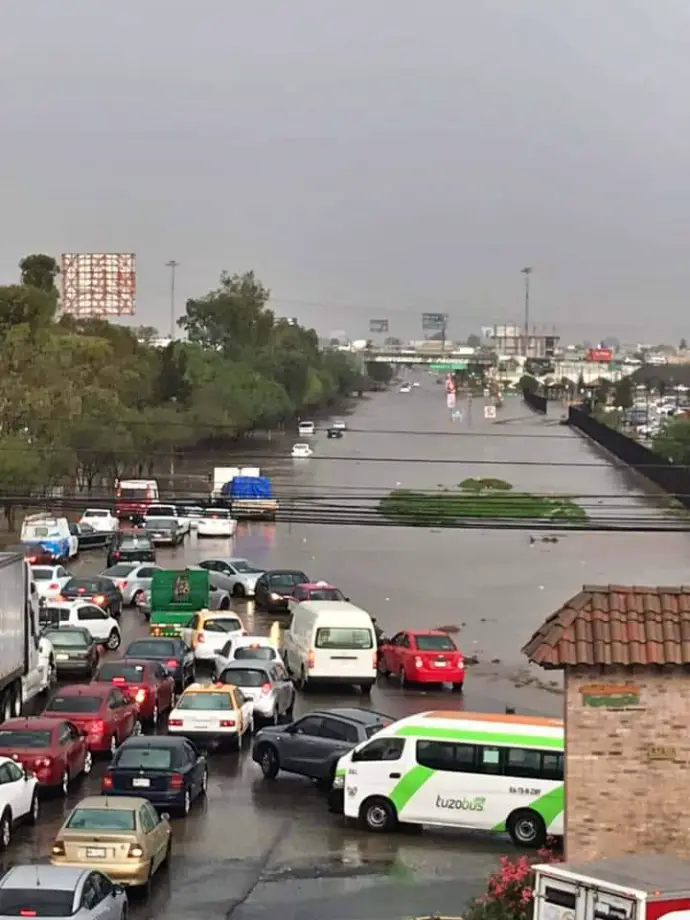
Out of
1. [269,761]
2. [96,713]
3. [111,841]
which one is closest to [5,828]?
[111,841]

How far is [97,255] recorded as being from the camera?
5620 inches

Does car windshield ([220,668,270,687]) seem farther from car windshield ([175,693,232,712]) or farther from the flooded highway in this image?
car windshield ([175,693,232,712])

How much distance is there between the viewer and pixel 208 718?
23.6 m

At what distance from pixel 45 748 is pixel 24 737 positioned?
307 millimetres

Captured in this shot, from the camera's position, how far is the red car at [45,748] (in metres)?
20.0

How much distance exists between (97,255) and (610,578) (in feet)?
324

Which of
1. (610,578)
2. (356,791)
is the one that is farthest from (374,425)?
(356,791)

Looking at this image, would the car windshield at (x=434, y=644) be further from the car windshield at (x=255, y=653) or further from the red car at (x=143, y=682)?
the red car at (x=143, y=682)

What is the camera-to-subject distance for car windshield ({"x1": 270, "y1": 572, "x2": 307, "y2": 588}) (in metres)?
40.8

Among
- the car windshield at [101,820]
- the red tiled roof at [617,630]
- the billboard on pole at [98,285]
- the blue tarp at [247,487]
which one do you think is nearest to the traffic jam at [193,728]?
the car windshield at [101,820]

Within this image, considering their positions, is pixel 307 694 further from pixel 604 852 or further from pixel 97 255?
pixel 97 255

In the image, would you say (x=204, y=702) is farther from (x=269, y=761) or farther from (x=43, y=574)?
(x=43, y=574)

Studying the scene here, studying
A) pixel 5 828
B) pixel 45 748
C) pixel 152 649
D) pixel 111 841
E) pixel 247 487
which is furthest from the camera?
pixel 247 487

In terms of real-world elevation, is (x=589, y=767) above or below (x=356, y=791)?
above
